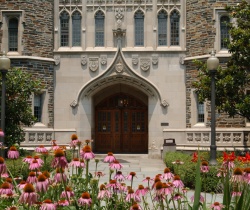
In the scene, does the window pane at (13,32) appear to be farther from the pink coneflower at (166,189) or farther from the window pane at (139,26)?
the pink coneflower at (166,189)

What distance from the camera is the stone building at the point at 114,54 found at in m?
20.4

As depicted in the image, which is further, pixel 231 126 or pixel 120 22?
pixel 120 22

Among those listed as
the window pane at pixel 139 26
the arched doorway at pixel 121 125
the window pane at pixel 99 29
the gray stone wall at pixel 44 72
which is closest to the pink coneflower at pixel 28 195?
the gray stone wall at pixel 44 72

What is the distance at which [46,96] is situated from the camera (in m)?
21.0

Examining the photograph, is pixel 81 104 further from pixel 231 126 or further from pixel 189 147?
pixel 231 126

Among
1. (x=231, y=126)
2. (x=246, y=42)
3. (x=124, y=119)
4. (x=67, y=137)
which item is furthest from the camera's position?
(x=124, y=119)

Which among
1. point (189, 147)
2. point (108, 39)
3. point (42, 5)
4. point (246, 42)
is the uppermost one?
point (42, 5)

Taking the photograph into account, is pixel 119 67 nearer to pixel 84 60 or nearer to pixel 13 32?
pixel 84 60

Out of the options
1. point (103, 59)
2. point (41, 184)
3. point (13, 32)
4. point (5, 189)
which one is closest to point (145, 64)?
point (103, 59)

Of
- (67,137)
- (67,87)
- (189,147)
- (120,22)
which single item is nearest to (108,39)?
(120,22)

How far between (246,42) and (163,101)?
22.5 ft

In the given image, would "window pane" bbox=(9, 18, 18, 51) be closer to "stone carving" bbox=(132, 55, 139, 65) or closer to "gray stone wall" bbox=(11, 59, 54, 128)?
"gray stone wall" bbox=(11, 59, 54, 128)

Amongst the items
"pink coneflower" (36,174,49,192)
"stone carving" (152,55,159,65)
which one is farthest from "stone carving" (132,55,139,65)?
"pink coneflower" (36,174,49,192)

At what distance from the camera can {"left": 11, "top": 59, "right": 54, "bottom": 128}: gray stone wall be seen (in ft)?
66.2
